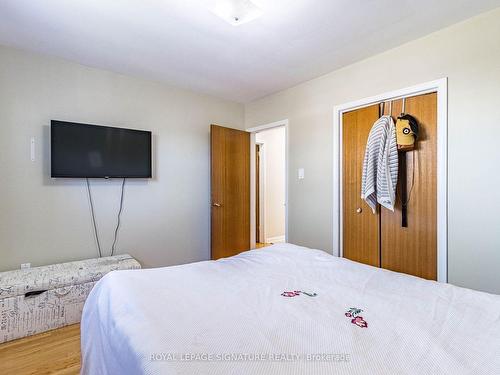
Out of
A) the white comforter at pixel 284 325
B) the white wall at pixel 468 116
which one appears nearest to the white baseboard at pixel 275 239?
the white wall at pixel 468 116

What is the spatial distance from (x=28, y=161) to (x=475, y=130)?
3.82 metres

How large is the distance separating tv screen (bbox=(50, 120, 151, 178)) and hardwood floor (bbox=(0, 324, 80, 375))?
4.56ft

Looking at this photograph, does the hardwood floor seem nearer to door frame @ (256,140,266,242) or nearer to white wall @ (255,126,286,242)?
door frame @ (256,140,266,242)

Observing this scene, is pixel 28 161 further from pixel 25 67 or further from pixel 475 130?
pixel 475 130

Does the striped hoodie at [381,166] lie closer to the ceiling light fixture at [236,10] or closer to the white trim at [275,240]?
the ceiling light fixture at [236,10]

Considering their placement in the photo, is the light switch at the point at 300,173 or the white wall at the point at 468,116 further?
the light switch at the point at 300,173

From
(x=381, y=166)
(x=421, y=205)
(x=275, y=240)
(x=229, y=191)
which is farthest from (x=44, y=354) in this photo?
(x=275, y=240)

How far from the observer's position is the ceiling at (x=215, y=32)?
1880 millimetres

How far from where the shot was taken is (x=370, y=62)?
2.68m

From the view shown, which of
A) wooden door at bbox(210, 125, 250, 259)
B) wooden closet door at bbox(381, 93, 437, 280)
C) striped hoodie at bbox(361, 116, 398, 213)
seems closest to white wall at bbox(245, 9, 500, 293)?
wooden closet door at bbox(381, 93, 437, 280)

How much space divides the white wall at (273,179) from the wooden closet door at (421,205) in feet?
9.88

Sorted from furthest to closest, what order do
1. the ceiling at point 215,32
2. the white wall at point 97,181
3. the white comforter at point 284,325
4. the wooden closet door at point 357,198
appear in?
the wooden closet door at point 357,198 → the white wall at point 97,181 → the ceiling at point 215,32 → the white comforter at point 284,325

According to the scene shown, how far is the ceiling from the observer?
1.88 metres

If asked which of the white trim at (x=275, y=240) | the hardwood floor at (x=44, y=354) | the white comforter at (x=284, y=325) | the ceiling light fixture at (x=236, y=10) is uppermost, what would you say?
the ceiling light fixture at (x=236, y=10)
